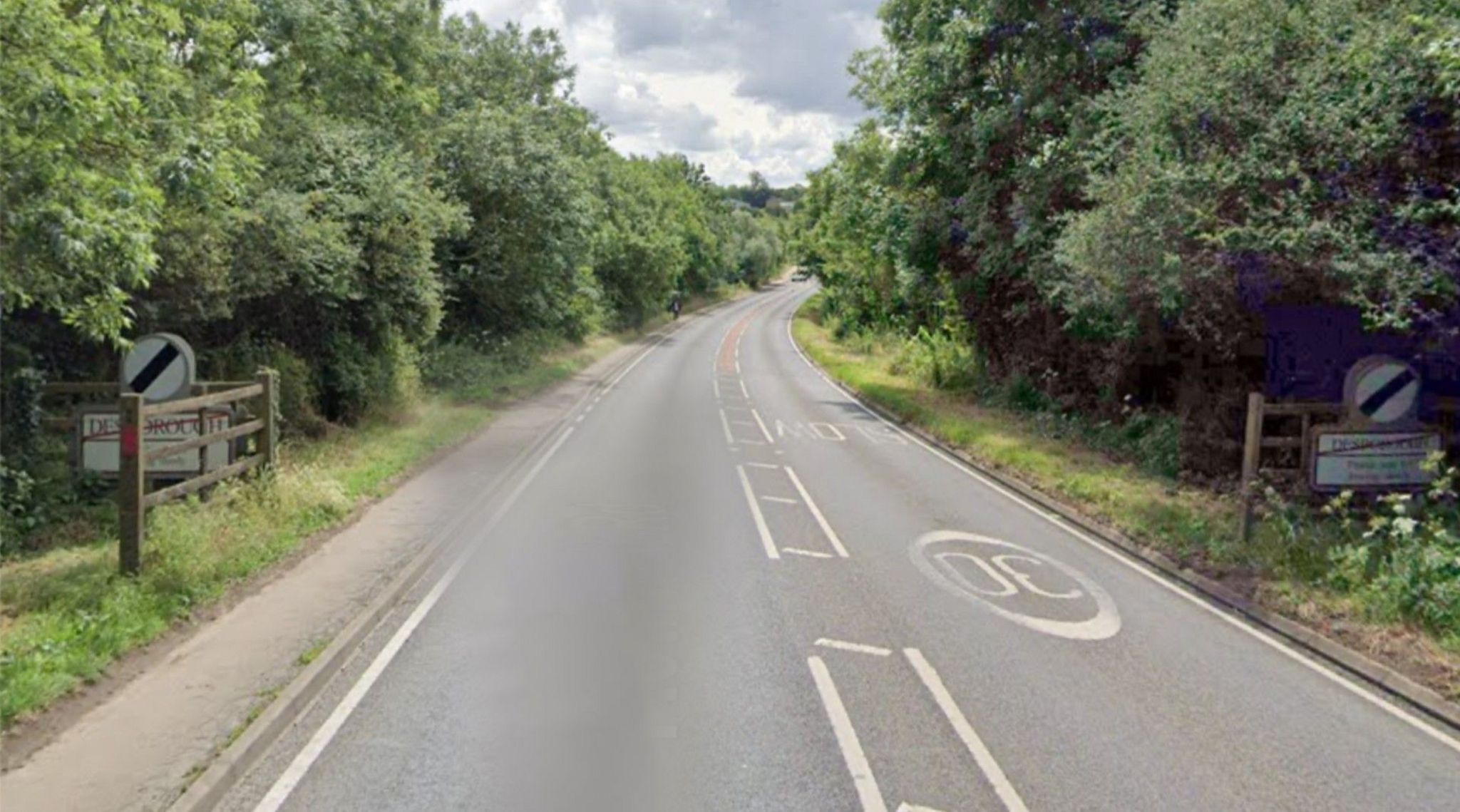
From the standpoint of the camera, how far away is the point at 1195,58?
1199 cm

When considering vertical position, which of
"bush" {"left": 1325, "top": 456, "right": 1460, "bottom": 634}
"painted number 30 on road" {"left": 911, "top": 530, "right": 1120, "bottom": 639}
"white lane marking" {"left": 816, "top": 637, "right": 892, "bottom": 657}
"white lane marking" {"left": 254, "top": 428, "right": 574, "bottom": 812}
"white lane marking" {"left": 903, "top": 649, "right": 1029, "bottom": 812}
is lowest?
"white lane marking" {"left": 254, "top": 428, "right": 574, "bottom": 812}

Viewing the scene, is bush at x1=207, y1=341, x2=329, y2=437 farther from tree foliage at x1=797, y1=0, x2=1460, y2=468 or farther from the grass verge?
tree foliage at x1=797, y1=0, x2=1460, y2=468

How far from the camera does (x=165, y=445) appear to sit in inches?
354

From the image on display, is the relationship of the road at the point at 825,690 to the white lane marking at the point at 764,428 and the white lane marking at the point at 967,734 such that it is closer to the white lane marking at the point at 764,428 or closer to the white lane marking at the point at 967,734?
the white lane marking at the point at 967,734

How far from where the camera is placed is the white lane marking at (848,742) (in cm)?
521

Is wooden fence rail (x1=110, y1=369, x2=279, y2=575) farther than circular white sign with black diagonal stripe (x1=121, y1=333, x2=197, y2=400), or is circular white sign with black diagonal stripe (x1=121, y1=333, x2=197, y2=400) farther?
circular white sign with black diagonal stripe (x1=121, y1=333, x2=197, y2=400)

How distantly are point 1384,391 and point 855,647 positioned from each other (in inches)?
260

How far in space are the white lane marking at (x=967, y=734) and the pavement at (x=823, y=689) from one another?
0.07 ft

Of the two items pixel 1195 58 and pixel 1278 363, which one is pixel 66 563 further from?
pixel 1278 363

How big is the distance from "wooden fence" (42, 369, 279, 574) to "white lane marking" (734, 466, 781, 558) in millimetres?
5528

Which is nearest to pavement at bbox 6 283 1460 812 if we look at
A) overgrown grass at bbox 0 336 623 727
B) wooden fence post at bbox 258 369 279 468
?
overgrown grass at bbox 0 336 623 727

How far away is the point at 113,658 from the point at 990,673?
5.96 meters

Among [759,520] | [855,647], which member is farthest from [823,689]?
[759,520]

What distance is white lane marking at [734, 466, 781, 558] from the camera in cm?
1066
